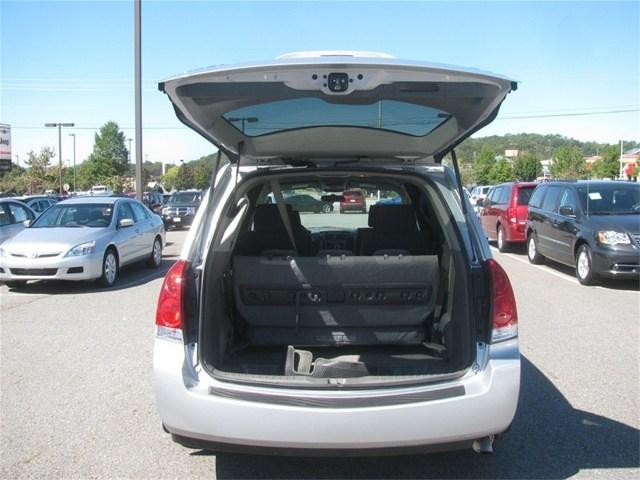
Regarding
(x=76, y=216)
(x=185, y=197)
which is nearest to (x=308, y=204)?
(x=76, y=216)

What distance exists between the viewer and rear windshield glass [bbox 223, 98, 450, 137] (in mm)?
3168

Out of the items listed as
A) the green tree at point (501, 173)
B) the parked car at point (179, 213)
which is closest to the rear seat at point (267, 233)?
the parked car at point (179, 213)

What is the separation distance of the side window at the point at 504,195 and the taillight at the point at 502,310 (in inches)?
487

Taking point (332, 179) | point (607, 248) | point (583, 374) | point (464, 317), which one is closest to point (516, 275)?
point (607, 248)

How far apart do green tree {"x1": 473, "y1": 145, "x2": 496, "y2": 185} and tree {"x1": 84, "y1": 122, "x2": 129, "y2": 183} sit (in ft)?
196

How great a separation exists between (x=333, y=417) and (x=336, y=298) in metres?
1.15

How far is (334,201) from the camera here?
5.25 m

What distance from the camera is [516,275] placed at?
1103 centimetres

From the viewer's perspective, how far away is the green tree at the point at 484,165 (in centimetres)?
8744

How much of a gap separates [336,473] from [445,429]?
33.9 inches

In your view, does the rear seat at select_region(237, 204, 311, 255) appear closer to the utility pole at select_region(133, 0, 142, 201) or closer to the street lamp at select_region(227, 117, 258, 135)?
the street lamp at select_region(227, 117, 258, 135)

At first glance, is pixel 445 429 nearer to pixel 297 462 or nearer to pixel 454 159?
pixel 297 462

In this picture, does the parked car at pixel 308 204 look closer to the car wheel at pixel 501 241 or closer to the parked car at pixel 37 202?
the car wheel at pixel 501 241

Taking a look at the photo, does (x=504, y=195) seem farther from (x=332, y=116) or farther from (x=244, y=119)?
(x=244, y=119)
